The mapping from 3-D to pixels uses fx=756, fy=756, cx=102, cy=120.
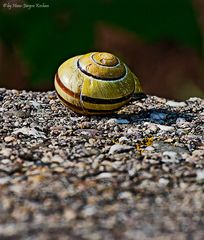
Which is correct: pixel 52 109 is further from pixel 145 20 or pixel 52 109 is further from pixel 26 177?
pixel 145 20

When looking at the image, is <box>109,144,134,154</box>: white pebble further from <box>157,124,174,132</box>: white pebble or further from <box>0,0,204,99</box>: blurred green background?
<box>0,0,204,99</box>: blurred green background

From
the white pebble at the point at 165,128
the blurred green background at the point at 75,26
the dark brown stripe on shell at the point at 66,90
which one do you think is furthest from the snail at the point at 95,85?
the blurred green background at the point at 75,26

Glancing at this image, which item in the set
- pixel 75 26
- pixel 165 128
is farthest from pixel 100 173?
pixel 75 26

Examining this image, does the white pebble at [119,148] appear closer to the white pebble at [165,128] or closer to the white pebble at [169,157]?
the white pebble at [169,157]

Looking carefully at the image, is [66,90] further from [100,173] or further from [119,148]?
[100,173]

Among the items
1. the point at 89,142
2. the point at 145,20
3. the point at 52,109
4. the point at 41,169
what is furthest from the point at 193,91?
the point at 41,169

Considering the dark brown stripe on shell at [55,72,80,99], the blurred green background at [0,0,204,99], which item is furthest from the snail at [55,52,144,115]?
the blurred green background at [0,0,204,99]
